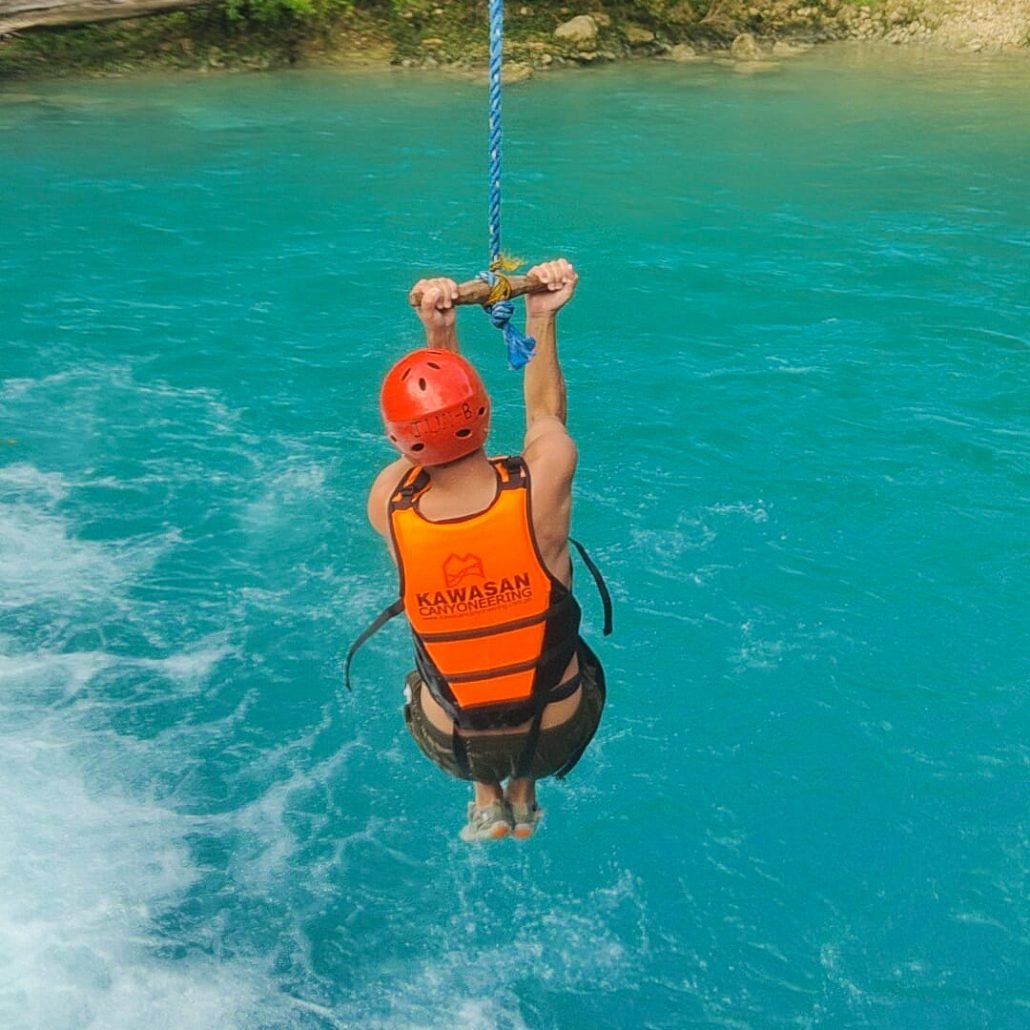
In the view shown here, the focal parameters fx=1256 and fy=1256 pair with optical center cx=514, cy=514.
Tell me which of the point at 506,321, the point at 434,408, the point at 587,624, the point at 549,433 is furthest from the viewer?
the point at 587,624

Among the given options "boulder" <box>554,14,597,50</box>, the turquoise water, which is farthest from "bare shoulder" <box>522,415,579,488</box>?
"boulder" <box>554,14,597,50</box>

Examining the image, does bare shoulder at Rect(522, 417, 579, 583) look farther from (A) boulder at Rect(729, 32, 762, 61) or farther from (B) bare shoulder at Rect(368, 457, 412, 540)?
(A) boulder at Rect(729, 32, 762, 61)

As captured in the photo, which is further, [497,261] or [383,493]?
[497,261]

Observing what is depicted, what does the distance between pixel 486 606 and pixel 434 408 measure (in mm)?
628

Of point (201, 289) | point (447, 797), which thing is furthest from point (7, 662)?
point (201, 289)

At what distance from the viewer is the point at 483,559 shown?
11.5 feet

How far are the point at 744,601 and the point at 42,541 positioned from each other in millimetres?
4487

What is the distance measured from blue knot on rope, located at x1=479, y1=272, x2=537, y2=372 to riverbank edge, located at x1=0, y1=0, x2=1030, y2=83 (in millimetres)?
18439

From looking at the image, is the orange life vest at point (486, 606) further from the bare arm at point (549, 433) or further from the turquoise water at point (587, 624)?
the turquoise water at point (587, 624)

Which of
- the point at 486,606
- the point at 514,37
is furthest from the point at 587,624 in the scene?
the point at 514,37

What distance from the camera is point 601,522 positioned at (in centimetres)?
830

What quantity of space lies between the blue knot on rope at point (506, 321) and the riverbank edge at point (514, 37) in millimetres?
18439

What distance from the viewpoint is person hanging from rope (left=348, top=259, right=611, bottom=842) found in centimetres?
339

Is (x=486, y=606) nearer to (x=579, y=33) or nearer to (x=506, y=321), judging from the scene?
(x=506, y=321)
